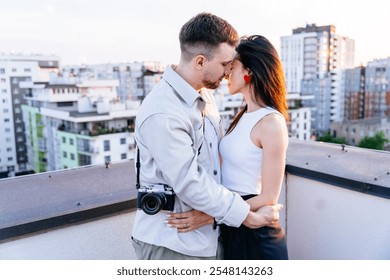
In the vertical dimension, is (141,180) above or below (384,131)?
above

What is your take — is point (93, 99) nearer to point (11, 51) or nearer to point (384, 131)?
point (11, 51)

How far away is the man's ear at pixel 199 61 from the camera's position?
36.9 inches

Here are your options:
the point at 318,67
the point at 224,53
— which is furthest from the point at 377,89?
the point at 224,53

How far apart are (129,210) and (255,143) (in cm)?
43

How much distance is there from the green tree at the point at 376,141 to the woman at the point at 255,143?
1894cm

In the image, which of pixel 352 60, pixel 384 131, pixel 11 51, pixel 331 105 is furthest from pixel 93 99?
pixel 352 60

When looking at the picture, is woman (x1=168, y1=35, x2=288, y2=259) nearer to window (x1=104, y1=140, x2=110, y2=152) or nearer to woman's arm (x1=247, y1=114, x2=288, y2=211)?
woman's arm (x1=247, y1=114, x2=288, y2=211)

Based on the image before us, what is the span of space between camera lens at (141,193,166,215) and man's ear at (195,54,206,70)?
0.30 metres

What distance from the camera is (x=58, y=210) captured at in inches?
42.2

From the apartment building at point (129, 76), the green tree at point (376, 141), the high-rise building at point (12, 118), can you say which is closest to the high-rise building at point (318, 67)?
the green tree at point (376, 141)

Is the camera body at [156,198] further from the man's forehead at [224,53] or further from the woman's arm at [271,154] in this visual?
the man's forehead at [224,53]

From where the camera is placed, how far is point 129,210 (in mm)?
1190

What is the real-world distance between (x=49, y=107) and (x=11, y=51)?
8.41 m

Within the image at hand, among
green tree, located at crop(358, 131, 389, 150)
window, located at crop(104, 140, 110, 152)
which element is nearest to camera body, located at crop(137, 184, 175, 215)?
window, located at crop(104, 140, 110, 152)
